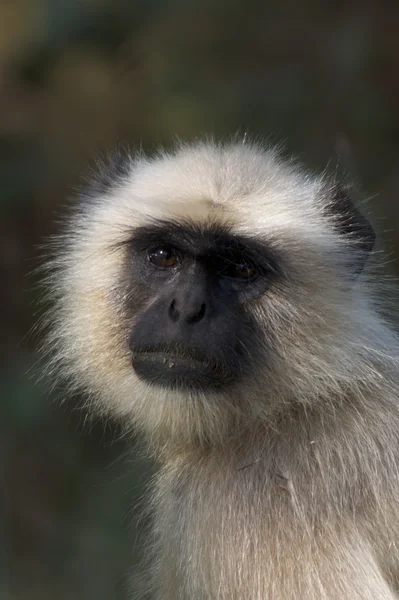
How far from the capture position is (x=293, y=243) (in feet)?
11.6

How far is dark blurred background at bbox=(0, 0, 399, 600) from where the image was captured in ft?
22.9

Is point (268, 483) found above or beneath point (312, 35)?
beneath

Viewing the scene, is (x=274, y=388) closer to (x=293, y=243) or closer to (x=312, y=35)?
(x=293, y=243)

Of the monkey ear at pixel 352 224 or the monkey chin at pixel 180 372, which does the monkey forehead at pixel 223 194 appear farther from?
the monkey chin at pixel 180 372

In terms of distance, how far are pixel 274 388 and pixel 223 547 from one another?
0.53 metres

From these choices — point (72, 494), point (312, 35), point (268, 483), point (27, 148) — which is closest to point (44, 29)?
point (27, 148)

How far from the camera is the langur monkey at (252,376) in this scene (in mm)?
3219

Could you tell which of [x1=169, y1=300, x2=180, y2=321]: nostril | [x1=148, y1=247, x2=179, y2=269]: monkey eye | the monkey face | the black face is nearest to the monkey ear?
the monkey face

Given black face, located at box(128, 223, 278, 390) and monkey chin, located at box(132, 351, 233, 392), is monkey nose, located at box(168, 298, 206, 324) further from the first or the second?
monkey chin, located at box(132, 351, 233, 392)

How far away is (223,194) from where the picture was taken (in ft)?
11.7

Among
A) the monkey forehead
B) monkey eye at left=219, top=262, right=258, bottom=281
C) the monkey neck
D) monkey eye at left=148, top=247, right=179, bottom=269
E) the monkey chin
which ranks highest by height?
the monkey forehead

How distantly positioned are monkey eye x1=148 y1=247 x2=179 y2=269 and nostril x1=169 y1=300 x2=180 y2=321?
25 centimetres

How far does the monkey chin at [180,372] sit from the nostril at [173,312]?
4.6 inches

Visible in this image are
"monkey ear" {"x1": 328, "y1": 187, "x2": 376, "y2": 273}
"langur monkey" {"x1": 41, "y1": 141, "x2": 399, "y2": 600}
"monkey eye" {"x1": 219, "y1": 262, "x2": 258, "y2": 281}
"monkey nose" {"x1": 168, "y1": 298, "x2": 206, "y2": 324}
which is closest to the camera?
"langur monkey" {"x1": 41, "y1": 141, "x2": 399, "y2": 600}
